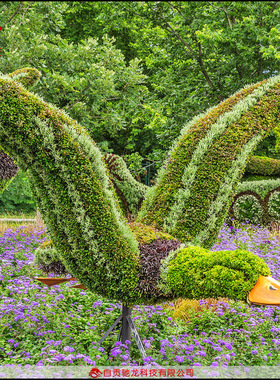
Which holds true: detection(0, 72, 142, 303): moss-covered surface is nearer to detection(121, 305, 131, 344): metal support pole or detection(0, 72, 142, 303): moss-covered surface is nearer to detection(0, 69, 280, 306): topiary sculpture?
detection(0, 69, 280, 306): topiary sculpture

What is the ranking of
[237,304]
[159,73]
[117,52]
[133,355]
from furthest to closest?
1. [159,73]
2. [117,52]
3. [237,304]
4. [133,355]

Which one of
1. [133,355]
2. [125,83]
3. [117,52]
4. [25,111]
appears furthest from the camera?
[125,83]

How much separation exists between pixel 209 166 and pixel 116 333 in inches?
72.2

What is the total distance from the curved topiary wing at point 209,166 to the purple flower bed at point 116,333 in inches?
36.2

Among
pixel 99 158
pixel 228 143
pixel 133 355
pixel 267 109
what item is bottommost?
pixel 133 355

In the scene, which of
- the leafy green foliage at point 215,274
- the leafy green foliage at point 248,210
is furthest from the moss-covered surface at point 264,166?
the leafy green foliage at point 215,274

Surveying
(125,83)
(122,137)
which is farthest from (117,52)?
(122,137)

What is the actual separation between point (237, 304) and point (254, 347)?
27.4 inches

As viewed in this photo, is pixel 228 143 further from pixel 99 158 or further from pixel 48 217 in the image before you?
pixel 48 217

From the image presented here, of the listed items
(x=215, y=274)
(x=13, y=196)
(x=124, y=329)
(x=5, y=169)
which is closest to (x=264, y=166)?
(x=5, y=169)

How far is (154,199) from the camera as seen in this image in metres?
2.79

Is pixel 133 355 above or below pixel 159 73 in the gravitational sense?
below

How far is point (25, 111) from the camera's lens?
2.09 m

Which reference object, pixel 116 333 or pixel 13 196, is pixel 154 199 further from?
pixel 13 196
